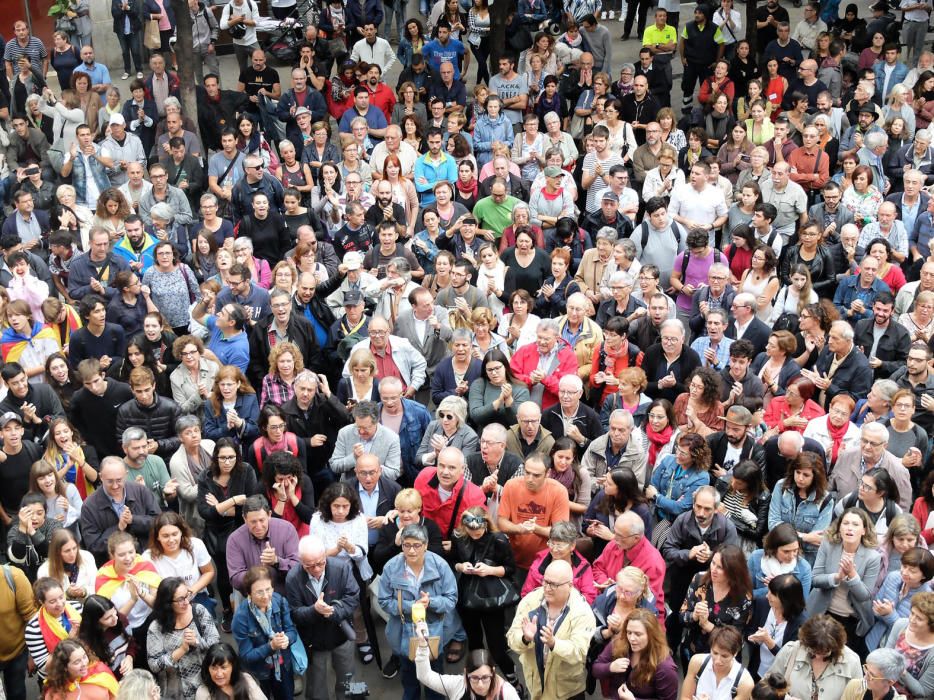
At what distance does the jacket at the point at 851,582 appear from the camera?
896cm

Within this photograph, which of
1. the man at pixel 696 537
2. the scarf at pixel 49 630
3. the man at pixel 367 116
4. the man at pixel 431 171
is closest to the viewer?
the scarf at pixel 49 630

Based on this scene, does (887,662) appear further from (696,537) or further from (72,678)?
(72,678)

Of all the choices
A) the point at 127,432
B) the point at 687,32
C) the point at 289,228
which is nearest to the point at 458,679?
the point at 127,432

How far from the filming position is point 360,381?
437 inches

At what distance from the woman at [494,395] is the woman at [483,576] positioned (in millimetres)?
1404

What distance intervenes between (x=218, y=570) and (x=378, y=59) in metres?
9.35

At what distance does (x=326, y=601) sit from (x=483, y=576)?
111cm

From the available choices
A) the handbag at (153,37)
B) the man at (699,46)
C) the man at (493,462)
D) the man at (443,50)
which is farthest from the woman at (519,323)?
the handbag at (153,37)

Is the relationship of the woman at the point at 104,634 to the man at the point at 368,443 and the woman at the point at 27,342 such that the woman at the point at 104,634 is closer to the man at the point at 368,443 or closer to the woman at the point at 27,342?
the man at the point at 368,443

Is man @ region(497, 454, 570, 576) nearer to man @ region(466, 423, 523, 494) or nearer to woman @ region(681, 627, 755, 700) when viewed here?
man @ region(466, 423, 523, 494)

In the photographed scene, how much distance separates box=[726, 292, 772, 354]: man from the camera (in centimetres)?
1171

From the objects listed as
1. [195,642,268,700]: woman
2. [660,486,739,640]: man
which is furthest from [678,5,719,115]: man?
[195,642,268,700]: woman

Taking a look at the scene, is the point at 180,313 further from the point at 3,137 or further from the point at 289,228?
the point at 3,137

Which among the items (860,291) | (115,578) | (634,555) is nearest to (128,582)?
(115,578)
